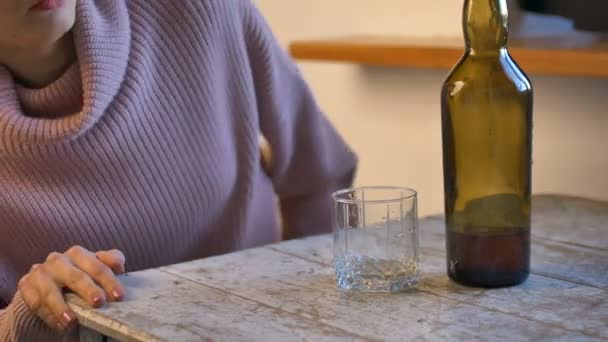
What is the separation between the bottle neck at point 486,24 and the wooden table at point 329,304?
0.70 ft

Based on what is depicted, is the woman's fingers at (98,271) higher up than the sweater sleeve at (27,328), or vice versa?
the woman's fingers at (98,271)

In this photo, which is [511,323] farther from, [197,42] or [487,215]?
[197,42]

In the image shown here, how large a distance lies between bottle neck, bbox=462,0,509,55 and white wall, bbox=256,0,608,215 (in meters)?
0.54

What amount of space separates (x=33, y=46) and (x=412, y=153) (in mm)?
764

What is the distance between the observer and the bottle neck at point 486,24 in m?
0.85

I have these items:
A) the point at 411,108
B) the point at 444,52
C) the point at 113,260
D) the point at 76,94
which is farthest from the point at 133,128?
the point at 411,108

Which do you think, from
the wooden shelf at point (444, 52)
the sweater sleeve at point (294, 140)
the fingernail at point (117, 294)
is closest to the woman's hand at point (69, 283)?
the fingernail at point (117, 294)

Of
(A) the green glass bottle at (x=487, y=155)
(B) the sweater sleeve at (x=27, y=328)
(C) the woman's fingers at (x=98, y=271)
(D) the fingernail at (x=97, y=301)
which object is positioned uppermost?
(A) the green glass bottle at (x=487, y=155)

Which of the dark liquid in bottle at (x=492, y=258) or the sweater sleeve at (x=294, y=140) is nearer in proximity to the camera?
the dark liquid in bottle at (x=492, y=258)

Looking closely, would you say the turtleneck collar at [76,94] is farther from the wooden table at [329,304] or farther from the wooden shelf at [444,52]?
the wooden shelf at [444,52]

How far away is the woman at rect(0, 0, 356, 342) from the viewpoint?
1061 mm

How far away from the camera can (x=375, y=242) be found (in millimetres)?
904

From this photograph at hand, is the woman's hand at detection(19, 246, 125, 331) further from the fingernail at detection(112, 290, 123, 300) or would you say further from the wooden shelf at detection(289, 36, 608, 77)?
the wooden shelf at detection(289, 36, 608, 77)

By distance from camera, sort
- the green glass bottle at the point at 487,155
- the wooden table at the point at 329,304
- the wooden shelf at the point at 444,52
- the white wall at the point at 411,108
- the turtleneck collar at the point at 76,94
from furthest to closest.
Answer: the white wall at the point at 411,108 → the wooden shelf at the point at 444,52 → the turtleneck collar at the point at 76,94 → the green glass bottle at the point at 487,155 → the wooden table at the point at 329,304
